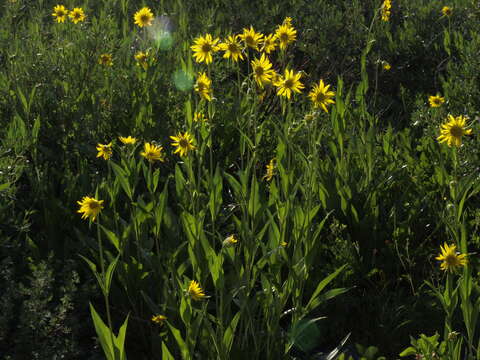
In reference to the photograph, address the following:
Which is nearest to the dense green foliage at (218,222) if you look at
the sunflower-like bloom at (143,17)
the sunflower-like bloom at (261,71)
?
the sunflower-like bloom at (261,71)

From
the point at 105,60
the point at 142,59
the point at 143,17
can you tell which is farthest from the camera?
the point at 143,17

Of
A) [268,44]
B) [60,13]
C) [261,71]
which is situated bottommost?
[261,71]

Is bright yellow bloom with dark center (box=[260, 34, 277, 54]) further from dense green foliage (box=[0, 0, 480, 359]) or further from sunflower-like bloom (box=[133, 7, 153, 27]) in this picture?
sunflower-like bloom (box=[133, 7, 153, 27])

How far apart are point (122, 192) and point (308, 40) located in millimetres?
2362

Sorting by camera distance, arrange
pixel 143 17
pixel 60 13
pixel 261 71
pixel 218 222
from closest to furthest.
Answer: pixel 261 71 → pixel 218 222 → pixel 143 17 → pixel 60 13

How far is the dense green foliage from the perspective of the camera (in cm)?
188

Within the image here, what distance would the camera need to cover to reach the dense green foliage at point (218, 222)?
6.15ft

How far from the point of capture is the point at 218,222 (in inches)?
97.8

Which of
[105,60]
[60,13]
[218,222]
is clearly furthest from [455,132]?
[60,13]

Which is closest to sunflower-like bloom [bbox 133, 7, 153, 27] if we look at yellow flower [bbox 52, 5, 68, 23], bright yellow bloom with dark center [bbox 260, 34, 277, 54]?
yellow flower [bbox 52, 5, 68, 23]

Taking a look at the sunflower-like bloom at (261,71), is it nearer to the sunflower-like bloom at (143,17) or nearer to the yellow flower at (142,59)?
the yellow flower at (142,59)

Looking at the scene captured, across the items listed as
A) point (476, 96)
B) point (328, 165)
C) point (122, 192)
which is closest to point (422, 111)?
point (476, 96)

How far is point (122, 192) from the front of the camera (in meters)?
2.69

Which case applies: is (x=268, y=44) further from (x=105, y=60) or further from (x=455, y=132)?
(x=105, y=60)
